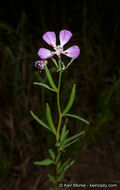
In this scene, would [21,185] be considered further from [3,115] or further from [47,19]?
[47,19]

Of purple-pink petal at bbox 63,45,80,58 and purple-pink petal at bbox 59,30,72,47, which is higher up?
purple-pink petal at bbox 59,30,72,47

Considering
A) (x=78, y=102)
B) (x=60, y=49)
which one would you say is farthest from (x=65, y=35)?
(x=78, y=102)

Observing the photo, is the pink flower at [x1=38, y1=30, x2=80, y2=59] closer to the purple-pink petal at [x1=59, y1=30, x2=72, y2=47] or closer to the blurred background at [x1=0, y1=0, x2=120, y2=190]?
the purple-pink petal at [x1=59, y1=30, x2=72, y2=47]

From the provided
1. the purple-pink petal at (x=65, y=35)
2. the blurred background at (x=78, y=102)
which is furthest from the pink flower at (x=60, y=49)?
the blurred background at (x=78, y=102)

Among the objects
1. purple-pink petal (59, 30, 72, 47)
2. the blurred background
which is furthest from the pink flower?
the blurred background

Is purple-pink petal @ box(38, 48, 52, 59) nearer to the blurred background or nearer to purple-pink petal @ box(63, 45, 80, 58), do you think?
purple-pink petal @ box(63, 45, 80, 58)

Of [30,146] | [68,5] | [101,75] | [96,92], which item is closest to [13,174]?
[30,146]

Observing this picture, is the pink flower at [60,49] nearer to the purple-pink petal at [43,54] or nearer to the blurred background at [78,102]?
the purple-pink petal at [43,54]

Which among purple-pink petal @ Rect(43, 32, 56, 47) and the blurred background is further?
the blurred background
